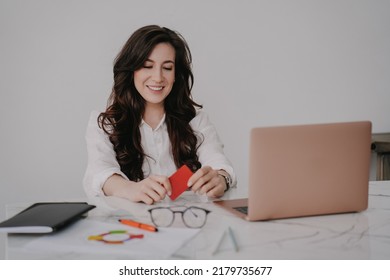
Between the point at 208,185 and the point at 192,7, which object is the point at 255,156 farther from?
the point at 192,7

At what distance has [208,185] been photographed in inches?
57.2

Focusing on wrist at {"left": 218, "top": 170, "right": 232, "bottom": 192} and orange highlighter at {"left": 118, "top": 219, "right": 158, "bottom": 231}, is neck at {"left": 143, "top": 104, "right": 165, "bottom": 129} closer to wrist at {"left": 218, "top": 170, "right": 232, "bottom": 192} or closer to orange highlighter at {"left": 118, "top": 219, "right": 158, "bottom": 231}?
wrist at {"left": 218, "top": 170, "right": 232, "bottom": 192}

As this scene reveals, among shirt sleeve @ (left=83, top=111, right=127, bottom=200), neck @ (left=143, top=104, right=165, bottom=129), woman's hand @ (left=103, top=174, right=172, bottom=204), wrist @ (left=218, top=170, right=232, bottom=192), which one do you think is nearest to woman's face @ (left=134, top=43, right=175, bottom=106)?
neck @ (left=143, top=104, right=165, bottom=129)

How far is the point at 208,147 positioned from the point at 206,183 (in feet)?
2.16

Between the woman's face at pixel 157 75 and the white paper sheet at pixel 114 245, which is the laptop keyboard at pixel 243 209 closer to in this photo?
the white paper sheet at pixel 114 245

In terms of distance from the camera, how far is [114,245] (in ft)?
3.12

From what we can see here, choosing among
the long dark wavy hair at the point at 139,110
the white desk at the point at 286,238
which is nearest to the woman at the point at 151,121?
the long dark wavy hair at the point at 139,110

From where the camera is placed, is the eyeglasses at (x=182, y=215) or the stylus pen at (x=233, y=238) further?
the eyeglasses at (x=182, y=215)

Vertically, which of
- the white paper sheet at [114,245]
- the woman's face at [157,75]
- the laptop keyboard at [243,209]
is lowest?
the laptop keyboard at [243,209]

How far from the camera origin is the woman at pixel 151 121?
6.49ft

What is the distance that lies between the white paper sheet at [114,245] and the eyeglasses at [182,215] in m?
0.06

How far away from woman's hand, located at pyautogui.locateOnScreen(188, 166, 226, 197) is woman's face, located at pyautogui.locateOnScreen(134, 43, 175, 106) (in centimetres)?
71

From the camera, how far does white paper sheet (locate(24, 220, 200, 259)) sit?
A: 92 centimetres

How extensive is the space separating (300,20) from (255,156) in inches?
102
